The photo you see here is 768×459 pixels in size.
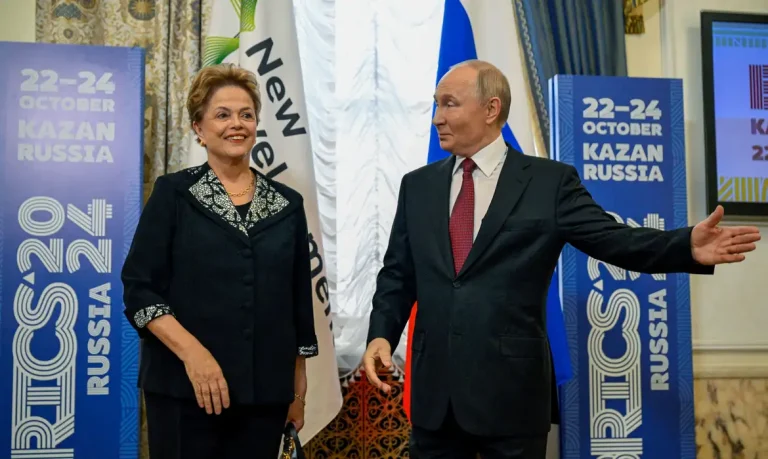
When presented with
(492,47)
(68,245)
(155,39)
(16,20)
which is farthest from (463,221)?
(16,20)

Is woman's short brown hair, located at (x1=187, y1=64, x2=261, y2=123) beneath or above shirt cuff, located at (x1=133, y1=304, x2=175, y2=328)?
above

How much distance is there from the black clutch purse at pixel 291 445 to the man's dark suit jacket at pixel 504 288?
29 cm

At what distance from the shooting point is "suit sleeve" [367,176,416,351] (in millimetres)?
1999

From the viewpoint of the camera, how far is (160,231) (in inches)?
75.7

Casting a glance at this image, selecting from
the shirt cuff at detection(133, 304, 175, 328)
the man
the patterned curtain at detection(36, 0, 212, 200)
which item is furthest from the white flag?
the shirt cuff at detection(133, 304, 175, 328)

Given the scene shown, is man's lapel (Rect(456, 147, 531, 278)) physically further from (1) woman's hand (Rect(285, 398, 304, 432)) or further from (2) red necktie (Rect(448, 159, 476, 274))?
(1) woman's hand (Rect(285, 398, 304, 432))

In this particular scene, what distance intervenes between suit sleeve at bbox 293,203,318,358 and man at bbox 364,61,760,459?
202mm

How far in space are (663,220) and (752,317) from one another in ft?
3.10

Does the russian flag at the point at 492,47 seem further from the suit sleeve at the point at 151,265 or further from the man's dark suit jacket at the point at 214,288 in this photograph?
the suit sleeve at the point at 151,265

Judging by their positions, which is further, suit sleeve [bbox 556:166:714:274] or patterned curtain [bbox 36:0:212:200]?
patterned curtain [bbox 36:0:212:200]

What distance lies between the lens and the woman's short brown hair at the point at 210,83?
6.79ft

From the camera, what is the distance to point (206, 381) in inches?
71.8

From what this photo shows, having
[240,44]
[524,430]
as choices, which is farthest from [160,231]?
[240,44]

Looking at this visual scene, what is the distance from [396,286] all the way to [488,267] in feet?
0.92
